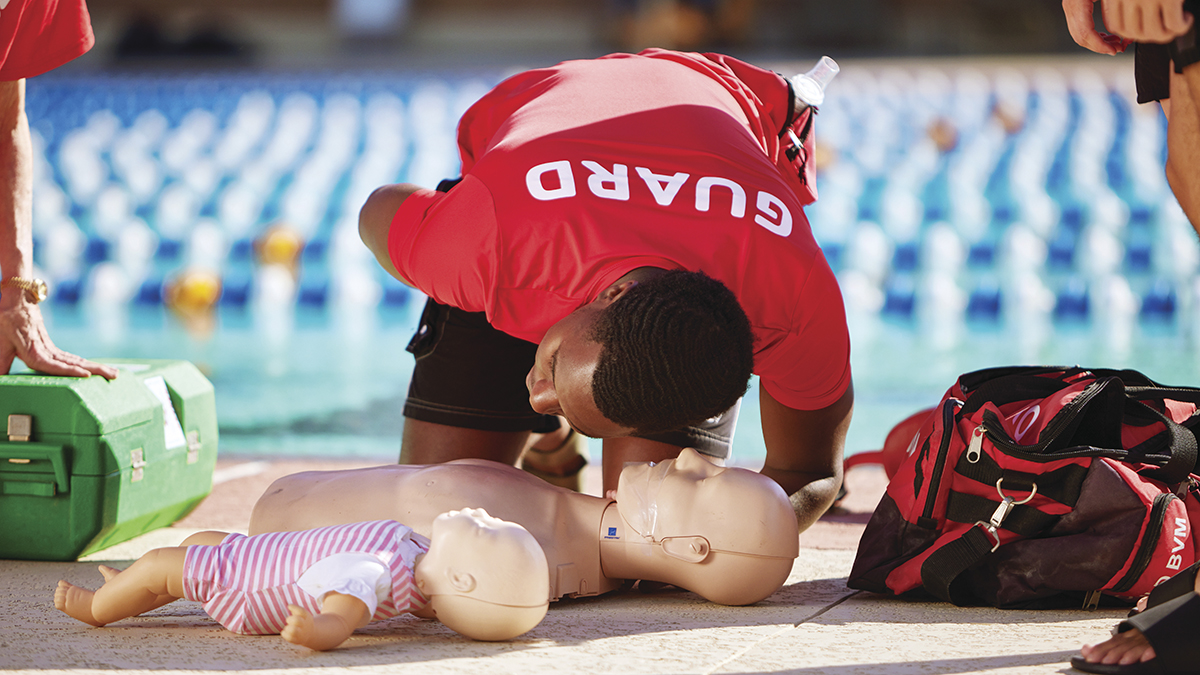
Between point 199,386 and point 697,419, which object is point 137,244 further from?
point 697,419

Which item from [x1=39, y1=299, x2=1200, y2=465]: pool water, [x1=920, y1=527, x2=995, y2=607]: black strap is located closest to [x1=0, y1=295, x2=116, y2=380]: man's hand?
[x1=39, y1=299, x2=1200, y2=465]: pool water

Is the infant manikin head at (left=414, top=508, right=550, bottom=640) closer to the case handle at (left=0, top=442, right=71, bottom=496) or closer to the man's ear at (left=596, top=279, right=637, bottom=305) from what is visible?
the man's ear at (left=596, top=279, right=637, bottom=305)

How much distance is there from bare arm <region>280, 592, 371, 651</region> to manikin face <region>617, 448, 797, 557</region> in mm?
546

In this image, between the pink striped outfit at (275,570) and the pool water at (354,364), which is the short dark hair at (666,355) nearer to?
the pink striped outfit at (275,570)

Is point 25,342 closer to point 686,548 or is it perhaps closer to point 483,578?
point 483,578

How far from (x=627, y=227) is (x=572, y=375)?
1.12 ft

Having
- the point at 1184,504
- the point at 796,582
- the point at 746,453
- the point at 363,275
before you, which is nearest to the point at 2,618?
the point at 796,582

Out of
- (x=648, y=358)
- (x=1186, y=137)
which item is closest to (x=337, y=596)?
(x=648, y=358)

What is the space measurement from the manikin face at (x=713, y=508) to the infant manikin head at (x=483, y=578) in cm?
31

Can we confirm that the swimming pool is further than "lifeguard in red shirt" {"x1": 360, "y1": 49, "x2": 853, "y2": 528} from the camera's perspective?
Yes

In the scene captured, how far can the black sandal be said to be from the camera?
1472 mm

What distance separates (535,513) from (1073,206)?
7558mm

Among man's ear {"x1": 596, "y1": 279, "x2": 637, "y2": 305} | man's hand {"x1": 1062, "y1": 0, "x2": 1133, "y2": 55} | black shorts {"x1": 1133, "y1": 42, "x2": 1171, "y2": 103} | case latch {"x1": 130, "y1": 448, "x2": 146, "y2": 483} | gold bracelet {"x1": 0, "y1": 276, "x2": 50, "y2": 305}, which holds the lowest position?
case latch {"x1": 130, "y1": 448, "x2": 146, "y2": 483}

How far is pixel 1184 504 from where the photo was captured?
76.8 inches
